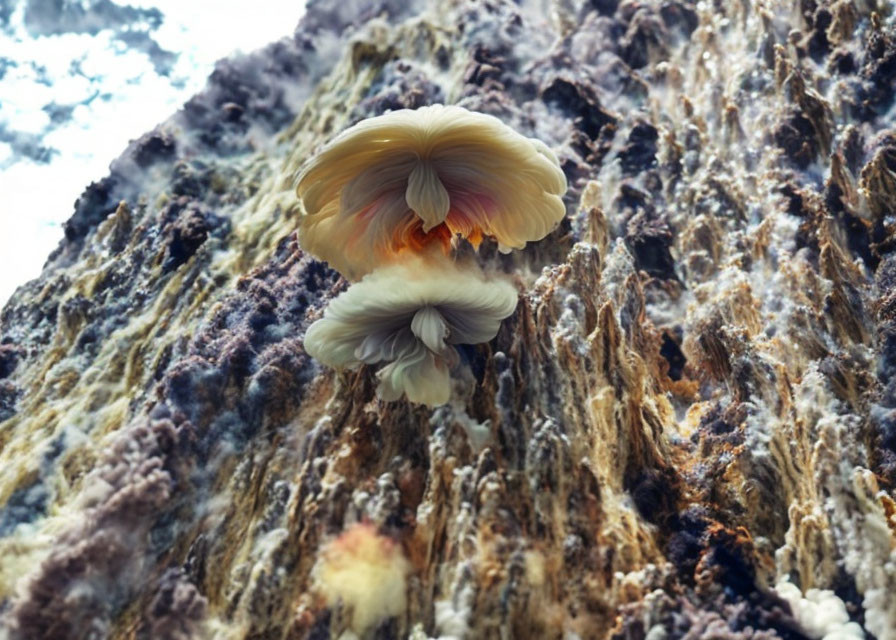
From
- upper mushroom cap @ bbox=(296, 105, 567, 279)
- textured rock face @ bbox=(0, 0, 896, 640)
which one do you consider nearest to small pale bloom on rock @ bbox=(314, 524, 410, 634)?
textured rock face @ bbox=(0, 0, 896, 640)

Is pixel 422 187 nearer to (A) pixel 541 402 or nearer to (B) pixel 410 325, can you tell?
(B) pixel 410 325

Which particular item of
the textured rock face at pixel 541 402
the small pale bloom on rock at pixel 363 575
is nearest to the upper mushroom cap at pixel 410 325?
the textured rock face at pixel 541 402

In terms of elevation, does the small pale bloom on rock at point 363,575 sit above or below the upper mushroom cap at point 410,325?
below

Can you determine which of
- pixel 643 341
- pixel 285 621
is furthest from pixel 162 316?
pixel 643 341

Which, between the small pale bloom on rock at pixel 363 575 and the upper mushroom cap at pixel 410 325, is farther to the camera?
the upper mushroom cap at pixel 410 325

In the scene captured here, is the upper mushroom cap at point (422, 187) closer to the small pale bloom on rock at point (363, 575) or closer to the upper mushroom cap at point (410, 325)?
the upper mushroom cap at point (410, 325)
